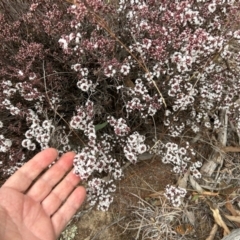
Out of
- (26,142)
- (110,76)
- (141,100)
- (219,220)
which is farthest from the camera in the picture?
(219,220)

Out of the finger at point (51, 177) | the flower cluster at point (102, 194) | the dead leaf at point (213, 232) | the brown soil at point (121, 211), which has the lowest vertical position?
the dead leaf at point (213, 232)

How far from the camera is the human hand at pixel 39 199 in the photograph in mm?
2426

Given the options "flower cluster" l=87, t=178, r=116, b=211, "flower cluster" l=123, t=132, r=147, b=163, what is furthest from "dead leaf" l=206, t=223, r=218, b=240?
"flower cluster" l=123, t=132, r=147, b=163

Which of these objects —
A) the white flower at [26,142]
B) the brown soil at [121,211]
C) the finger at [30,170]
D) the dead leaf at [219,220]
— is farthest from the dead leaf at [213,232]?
the white flower at [26,142]

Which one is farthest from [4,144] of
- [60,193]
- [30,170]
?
[60,193]

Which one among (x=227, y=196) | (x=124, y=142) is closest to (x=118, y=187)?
(x=124, y=142)

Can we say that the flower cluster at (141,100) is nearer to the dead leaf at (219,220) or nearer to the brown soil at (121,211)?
the brown soil at (121,211)

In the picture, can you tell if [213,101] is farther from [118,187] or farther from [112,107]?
[118,187]

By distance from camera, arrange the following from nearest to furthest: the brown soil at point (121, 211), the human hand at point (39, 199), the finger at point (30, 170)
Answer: the human hand at point (39, 199)
the finger at point (30, 170)
the brown soil at point (121, 211)

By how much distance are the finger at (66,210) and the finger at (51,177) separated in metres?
0.15

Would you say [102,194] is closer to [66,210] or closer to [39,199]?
[66,210]

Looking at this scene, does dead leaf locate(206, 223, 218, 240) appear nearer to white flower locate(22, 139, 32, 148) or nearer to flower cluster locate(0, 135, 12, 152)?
white flower locate(22, 139, 32, 148)

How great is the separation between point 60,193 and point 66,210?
5.0 inches

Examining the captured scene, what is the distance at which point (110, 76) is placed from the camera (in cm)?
252
